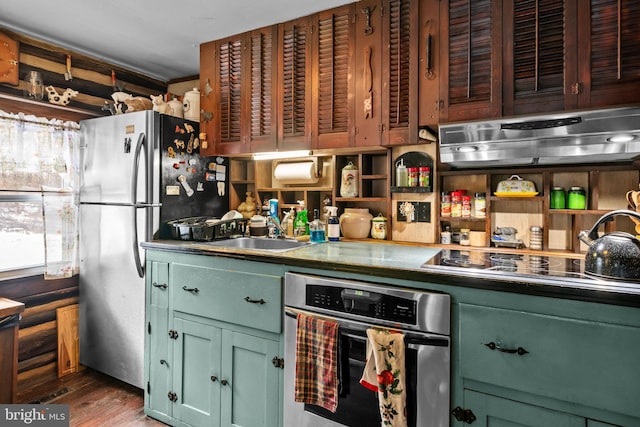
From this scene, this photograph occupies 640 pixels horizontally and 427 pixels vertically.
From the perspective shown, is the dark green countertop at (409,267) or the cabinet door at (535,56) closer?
the dark green countertop at (409,267)

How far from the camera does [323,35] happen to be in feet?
7.34

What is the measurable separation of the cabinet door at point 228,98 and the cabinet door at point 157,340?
3.09 feet

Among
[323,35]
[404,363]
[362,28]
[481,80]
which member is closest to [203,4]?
[323,35]

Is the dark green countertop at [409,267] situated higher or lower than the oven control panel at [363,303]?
higher

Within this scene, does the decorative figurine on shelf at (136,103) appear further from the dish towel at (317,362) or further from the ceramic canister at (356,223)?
the dish towel at (317,362)

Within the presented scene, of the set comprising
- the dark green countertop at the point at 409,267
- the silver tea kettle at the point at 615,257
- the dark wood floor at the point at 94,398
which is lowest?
the dark wood floor at the point at 94,398

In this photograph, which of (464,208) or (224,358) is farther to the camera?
(464,208)

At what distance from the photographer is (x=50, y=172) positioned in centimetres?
265

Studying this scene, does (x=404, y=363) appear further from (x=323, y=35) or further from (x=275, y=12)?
(x=275, y=12)

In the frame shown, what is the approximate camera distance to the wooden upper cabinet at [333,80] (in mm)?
2156

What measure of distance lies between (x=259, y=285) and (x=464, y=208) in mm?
1284

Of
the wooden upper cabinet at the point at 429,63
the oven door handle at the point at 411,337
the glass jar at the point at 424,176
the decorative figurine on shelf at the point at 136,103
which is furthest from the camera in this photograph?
the decorative figurine on shelf at the point at 136,103

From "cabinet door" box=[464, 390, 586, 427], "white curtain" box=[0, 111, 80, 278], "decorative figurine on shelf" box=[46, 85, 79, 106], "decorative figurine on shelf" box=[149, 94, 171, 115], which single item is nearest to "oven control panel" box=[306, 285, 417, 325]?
"cabinet door" box=[464, 390, 586, 427]
